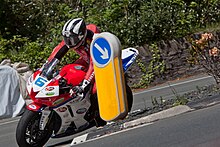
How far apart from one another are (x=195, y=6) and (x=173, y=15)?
5.96ft

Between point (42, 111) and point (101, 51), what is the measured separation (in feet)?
4.26

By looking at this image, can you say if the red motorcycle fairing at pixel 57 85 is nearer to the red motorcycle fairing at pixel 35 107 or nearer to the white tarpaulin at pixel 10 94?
the red motorcycle fairing at pixel 35 107

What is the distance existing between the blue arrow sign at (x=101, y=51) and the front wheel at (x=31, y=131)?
1.23 meters

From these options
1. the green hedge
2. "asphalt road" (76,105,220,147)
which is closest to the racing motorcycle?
"asphalt road" (76,105,220,147)

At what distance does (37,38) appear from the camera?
76.8 feet

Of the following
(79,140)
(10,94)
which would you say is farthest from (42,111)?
(10,94)

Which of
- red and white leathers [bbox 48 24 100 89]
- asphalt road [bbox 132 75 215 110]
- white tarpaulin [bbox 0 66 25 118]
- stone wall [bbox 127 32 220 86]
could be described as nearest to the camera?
red and white leathers [bbox 48 24 100 89]

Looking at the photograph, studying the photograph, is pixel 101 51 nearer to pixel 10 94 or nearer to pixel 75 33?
pixel 75 33

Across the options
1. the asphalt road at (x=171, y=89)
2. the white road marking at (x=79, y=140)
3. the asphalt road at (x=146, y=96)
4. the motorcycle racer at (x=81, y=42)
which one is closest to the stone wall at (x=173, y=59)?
the asphalt road at (x=171, y=89)

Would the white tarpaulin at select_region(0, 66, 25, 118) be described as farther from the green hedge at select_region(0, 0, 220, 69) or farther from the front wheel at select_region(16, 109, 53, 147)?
the front wheel at select_region(16, 109, 53, 147)

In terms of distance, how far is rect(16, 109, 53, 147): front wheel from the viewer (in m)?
9.47

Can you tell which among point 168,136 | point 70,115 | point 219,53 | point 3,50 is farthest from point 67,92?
point 3,50

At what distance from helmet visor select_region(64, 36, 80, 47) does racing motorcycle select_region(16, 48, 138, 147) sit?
0.31 metres

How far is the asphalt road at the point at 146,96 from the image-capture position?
11.7 metres
